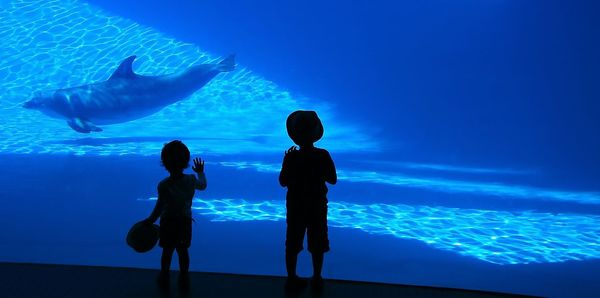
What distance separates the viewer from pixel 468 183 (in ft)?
38.0

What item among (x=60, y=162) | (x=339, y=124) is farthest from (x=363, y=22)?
(x=60, y=162)

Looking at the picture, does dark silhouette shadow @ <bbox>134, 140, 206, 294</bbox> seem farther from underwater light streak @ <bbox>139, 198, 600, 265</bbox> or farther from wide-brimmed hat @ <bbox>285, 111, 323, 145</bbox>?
underwater light streak @ <bbox>139, 198, 600, 265</bbox>

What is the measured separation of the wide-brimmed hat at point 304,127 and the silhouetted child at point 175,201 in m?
0.58

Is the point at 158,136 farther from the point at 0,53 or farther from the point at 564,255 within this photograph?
the point at 564,255

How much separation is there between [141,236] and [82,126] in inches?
290

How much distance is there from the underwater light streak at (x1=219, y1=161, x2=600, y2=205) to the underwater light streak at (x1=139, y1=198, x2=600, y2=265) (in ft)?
6.13

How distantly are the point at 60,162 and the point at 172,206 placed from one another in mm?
6537

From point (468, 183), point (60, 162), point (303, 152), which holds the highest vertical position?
point (468, 183)

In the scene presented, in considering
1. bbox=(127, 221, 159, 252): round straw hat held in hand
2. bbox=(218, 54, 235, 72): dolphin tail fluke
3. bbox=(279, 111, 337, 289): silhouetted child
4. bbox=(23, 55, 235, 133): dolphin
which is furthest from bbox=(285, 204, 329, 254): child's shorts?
bbox=(218, 54, 235, 72): dolphin tail fluke

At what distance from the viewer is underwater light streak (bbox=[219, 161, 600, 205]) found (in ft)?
33.0

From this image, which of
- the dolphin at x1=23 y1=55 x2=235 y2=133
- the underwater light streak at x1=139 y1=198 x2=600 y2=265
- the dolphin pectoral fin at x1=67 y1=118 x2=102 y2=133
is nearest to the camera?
the underwater light streak at x1=139 y1=198 x2=600 y2=265

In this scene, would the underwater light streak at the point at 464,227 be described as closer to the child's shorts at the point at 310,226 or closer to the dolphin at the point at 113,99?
the child's shorts at the point at 310,226

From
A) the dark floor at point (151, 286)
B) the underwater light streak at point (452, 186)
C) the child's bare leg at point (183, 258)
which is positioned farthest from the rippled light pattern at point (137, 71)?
the child's bare leg at point (183, 258)

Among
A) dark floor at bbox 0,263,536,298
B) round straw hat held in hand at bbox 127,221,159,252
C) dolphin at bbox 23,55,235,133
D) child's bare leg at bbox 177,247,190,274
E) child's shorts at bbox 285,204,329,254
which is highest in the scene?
dolphin at bbox 23,55,235,133
